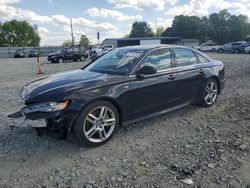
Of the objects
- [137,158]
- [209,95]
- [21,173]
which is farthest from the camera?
[209,95]

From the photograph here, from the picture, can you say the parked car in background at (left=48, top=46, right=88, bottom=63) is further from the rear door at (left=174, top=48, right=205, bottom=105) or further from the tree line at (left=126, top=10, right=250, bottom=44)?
the tree line at (left=126, top=10, right=250, bottom=44)

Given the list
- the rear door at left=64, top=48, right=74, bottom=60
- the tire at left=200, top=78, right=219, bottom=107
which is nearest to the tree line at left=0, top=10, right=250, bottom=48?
the rear door at left=64, top=48, right=74, bottom=60

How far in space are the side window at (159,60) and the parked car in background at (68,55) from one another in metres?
20.5

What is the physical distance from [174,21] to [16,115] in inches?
3738

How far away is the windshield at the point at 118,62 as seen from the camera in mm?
4422

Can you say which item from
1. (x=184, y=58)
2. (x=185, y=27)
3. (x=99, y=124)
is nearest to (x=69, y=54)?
(x=184, y=58)

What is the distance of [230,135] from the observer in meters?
4.30

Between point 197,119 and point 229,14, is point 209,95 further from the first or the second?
point 229,14

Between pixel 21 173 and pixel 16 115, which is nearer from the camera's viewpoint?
pixel 21 173

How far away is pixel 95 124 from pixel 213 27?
278 ft

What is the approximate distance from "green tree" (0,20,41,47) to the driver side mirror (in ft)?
291

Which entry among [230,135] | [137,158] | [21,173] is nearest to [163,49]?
[230,135]

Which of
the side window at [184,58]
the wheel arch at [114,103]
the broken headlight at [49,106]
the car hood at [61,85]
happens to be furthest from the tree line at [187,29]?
the broken headlight at [49,106]

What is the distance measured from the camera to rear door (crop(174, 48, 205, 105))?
16.5 ft
